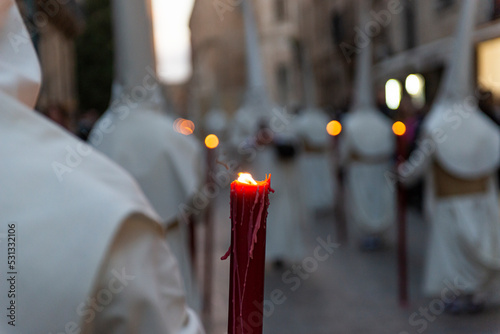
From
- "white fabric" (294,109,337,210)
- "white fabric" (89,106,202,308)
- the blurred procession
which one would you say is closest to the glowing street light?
the blurred procession

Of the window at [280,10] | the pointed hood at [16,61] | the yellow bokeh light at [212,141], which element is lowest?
the window at [280,10]

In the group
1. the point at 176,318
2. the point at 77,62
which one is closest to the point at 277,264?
the point at 176,318

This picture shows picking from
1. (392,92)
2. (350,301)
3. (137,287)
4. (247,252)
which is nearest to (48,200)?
(137,287)

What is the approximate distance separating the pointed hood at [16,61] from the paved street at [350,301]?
4532 millimetres

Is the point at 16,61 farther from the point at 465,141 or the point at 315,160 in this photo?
the point at 315,160

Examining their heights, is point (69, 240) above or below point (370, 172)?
above

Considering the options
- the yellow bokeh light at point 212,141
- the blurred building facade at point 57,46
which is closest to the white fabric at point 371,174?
the yellow bokeh light at point 212,141

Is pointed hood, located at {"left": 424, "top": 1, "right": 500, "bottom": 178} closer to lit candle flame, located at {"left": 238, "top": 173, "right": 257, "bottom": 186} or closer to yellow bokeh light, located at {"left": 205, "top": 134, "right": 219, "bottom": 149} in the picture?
yellow bokeh light, located at {"left": 205, "top": 134, "right": 219, "bottom": 149}

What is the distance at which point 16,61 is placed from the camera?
1316 mm

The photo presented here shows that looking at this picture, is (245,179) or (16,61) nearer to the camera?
(245,179)

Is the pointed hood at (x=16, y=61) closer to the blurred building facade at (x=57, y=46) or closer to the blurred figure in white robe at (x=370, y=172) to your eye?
the blurred figure in white robe at (x=370, y=172)

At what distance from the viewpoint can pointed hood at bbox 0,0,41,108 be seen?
1.29 m

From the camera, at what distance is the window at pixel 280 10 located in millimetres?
42125

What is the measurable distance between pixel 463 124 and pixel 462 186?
1.65 feet
